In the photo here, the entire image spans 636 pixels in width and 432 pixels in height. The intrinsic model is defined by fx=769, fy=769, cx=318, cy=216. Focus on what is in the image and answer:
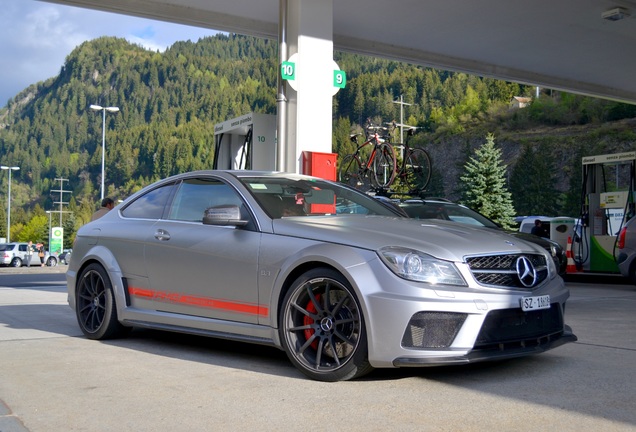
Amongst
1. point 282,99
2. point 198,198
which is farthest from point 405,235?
point 282,99

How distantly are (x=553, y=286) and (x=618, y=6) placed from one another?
36.8 feet

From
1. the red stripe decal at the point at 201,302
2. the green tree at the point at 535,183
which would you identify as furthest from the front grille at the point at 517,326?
the green tree at the point at 535,183

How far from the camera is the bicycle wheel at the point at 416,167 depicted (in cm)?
1764

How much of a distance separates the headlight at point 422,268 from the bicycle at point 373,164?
12601 millimetres

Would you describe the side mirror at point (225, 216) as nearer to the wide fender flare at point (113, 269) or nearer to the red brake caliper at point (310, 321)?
the red brake caliper at point (310, 321)

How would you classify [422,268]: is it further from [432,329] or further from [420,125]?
[420,125]

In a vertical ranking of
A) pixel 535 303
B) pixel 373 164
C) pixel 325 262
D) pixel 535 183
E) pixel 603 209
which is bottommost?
pixel 535 303

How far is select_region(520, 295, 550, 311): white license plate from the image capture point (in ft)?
15.6

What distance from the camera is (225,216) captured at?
18.0 ft

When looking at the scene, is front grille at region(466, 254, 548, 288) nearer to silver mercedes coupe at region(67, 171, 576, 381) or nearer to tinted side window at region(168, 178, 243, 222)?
silver mercedes coupe at region(67, 171, 576, 381)

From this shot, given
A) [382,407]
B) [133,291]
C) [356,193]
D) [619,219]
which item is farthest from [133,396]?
[619,219]

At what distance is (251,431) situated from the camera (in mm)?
3695

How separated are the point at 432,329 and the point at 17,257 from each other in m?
55.3

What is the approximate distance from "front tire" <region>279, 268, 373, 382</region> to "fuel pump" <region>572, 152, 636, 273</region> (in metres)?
14.4
